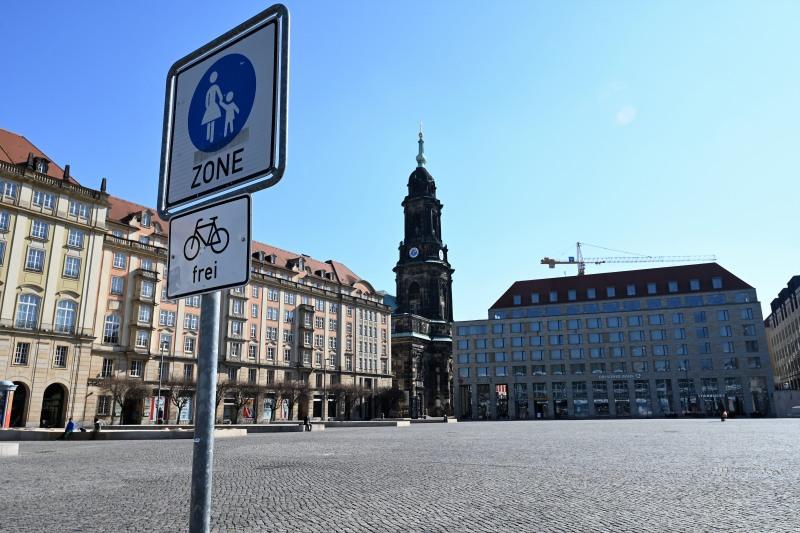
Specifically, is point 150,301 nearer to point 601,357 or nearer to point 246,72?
point 246,72

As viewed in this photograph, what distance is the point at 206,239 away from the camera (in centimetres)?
265

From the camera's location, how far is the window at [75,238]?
Answer: 5241 centimetres

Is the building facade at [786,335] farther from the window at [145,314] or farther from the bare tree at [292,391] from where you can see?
the window at [145,314]

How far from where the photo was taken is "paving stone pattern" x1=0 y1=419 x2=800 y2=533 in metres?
9.13

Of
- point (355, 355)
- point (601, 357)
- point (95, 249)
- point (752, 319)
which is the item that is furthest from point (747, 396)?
point (95, 249)

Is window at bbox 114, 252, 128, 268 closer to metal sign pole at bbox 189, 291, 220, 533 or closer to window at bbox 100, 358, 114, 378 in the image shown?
window at bbox 100, 358, 114, 378

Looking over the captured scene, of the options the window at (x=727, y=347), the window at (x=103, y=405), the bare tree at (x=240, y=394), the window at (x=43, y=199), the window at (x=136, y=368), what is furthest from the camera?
the window at (x=727, y=347)

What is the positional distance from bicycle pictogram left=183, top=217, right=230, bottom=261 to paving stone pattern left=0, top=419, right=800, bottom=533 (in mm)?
7237

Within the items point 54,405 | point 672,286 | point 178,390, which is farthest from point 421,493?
point 672,286

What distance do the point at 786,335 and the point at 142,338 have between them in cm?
12008

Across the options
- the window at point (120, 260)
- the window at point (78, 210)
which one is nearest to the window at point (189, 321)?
the window at point (120, 260)

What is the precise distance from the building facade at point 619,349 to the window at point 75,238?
245ft

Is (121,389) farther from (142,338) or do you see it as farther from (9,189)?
(9,189)

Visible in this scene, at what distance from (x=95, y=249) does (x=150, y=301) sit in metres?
9.10
